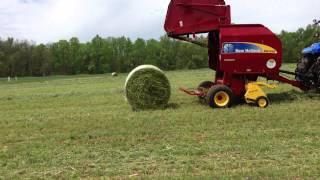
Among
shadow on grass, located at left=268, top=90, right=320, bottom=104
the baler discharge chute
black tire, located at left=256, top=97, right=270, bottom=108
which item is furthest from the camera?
shadow on grass, located at left=268, top=90, right=320, bottom=104

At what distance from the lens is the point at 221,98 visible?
1223 centimetres

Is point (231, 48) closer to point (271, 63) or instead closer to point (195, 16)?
point (271, 63)

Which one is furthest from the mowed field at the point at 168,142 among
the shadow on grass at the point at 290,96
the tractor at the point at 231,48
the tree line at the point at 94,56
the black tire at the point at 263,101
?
the tree line at the point at 94,56

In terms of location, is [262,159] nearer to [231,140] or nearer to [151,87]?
[231,140]

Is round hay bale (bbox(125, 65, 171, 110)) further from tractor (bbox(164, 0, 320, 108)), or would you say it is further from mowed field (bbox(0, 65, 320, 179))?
tractor (bbox(164, 0, 320, 108))

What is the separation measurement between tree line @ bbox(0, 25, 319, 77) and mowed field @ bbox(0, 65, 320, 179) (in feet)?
233

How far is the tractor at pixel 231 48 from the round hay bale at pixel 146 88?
1.10m

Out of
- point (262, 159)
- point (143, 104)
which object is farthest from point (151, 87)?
point (262, 159)

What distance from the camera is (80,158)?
7387 millimetres

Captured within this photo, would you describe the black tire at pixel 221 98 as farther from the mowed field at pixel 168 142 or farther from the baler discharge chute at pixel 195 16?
the baler discharge chute at pixel 195 16

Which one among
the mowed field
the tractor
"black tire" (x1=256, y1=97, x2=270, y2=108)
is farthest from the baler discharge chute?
"black tire" (x1=256, y1=97, x2=270, y2=108)

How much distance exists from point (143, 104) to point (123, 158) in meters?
4.96

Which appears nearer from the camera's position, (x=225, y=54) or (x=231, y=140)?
(x=231, y=140)

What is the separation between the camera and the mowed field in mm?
6527
